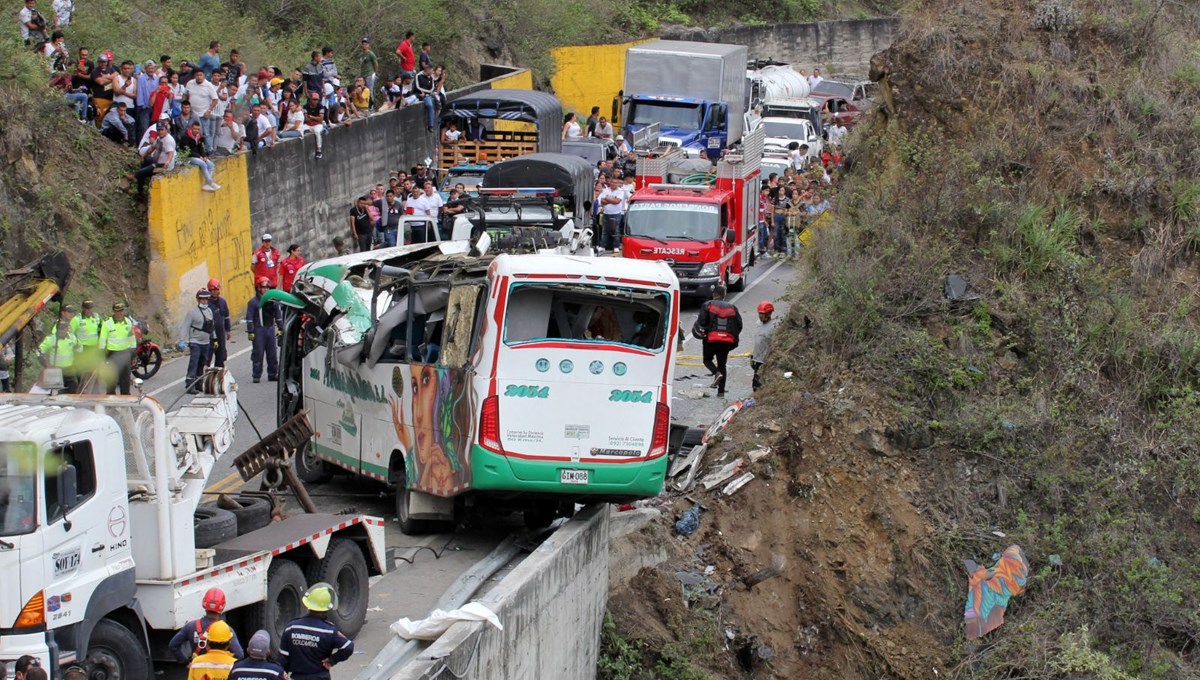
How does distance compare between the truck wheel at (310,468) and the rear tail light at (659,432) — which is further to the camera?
the truck wheel at (310,468)

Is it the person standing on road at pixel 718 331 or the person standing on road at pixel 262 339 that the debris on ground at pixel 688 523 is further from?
the person standing on road at pixel 262 339

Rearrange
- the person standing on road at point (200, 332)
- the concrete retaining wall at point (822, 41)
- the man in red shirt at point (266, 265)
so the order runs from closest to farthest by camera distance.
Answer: the person standing on road at point (200, 332)
the man in red shirt at point (266, 265)
the concrete retaining wall at point (822, 41)

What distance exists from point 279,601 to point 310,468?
525 cm

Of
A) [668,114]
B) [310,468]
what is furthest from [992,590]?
[668,114]

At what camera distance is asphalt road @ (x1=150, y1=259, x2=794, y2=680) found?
14.2 meters

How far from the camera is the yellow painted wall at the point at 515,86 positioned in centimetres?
3697

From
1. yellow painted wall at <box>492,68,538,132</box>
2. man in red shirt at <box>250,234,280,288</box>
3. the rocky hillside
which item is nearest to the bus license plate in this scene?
the rocky hillside

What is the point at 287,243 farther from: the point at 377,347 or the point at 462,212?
the point at 377,347

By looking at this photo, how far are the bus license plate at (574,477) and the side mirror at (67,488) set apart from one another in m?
5.04

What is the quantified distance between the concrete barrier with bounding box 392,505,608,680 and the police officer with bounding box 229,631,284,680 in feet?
4.65

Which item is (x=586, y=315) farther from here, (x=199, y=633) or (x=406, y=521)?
(x=199, y=633)

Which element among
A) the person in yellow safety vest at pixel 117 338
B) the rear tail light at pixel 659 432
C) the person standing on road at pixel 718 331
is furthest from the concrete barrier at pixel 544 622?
the person standing on road at pixel 718 331

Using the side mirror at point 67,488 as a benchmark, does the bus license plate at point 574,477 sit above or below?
below

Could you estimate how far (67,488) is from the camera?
10609 millimetres
